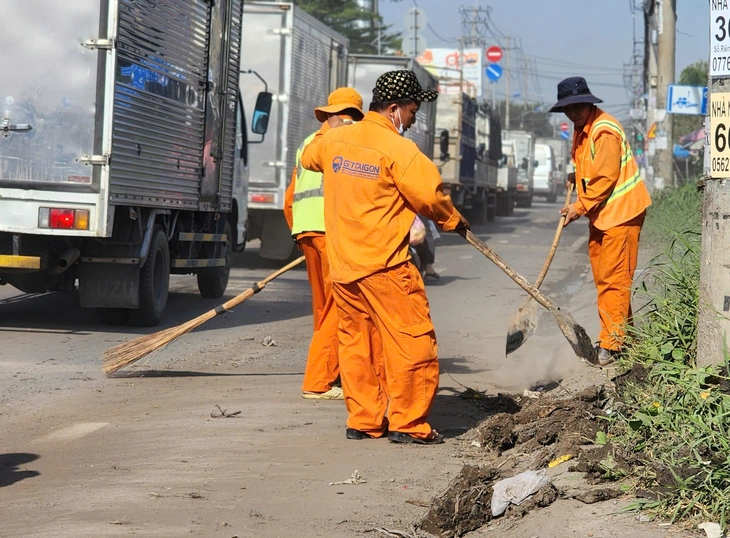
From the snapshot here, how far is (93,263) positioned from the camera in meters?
9.98

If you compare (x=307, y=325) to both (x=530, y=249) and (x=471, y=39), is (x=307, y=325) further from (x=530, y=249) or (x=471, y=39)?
(x=471, y=39)

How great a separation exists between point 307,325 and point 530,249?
41.0 feet

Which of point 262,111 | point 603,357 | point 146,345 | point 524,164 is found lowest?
point 146,345

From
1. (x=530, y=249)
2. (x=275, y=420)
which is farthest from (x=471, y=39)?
(x=275, y=420)

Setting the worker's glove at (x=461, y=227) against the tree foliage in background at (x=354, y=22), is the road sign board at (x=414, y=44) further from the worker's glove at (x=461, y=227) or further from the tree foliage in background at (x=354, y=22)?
the worker's glove at (x=461, y=227)

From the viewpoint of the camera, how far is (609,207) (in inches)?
299

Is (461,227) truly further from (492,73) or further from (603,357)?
(492,73)

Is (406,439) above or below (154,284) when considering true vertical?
below

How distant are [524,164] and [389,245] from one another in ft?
164

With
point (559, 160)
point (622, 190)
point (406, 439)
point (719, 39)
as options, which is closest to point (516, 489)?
point (406, 439)

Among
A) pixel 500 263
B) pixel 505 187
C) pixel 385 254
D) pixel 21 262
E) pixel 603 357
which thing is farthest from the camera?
pixel 505 187

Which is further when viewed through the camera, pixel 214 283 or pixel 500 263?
pixel 214 283

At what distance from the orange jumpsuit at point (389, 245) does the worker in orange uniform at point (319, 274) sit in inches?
42.2

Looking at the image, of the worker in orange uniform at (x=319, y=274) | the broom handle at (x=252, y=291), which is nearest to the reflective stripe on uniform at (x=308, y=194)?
the worker in orange uniform at (x=319, y=274)
